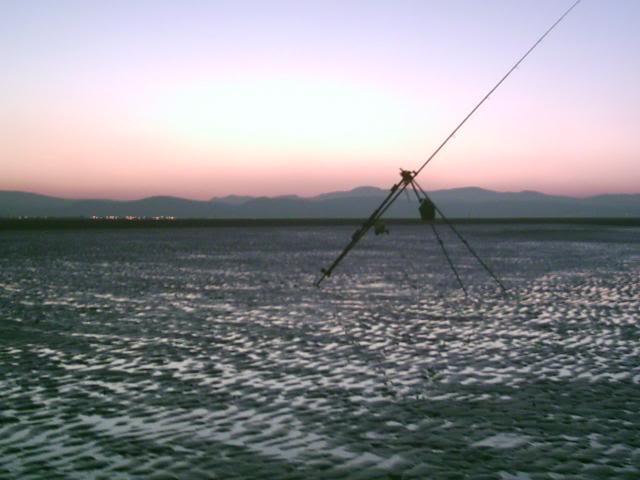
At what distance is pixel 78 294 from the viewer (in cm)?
2759

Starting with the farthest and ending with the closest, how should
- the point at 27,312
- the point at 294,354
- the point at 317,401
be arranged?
1. the point at 27,312
2. the point at 294,354
3. the point at 317,401

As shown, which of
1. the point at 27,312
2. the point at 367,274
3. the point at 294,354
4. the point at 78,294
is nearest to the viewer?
the point at 294,354

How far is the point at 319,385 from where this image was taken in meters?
13.0

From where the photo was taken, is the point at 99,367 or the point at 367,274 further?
→ the point at 367,274

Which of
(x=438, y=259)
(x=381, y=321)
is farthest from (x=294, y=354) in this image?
(x=438, y=259)

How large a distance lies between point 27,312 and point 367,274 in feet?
61.5

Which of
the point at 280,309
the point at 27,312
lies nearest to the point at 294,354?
the point at 280,309

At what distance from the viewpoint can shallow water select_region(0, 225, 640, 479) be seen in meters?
9.12

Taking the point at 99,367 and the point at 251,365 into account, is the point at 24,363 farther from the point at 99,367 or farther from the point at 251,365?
the point at 251,365

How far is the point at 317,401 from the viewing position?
1190 centimetres

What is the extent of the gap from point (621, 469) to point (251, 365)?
7.68 m

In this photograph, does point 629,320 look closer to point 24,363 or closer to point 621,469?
point 621,469

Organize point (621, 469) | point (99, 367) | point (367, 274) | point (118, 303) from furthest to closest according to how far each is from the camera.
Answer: point (367, 274), point (118, 303), point (99, 367), point (621, 469)

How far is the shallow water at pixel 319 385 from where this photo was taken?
9125 millimetres
